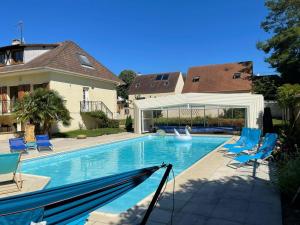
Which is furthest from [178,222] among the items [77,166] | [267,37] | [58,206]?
[267,37]

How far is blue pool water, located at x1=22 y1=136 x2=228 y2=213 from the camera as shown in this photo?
875 centimetres

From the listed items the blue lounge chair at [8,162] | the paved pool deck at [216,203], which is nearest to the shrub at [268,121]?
the paved pool deck at [216,203]

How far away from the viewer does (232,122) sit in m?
24.5

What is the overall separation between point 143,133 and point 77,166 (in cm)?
1195

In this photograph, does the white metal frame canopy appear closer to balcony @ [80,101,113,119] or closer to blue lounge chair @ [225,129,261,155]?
balcony @ [80,101,113,119]

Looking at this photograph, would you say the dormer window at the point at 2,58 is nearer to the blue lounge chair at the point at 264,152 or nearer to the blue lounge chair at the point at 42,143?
the blue lounge chair at the point at 42,143

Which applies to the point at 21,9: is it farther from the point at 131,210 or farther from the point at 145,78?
the point at 145,78

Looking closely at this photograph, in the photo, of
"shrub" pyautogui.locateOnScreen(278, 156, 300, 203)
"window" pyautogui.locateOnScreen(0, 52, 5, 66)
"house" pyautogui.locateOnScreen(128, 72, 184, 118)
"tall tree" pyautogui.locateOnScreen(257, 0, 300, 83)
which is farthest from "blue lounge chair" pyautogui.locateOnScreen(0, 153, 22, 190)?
"house" pyautogui.locateOnScreen(128, 72, 184, 118)

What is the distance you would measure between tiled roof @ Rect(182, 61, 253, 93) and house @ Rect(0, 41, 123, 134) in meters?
15.6

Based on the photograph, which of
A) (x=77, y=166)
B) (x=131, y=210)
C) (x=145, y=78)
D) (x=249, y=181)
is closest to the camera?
(x=131, y=210)

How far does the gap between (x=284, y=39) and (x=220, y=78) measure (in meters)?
17.7

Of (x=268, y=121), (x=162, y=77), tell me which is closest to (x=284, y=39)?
(x=268, y=121)

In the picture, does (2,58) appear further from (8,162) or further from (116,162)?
(8,162)

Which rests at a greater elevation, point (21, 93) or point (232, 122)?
point (21, 93)
